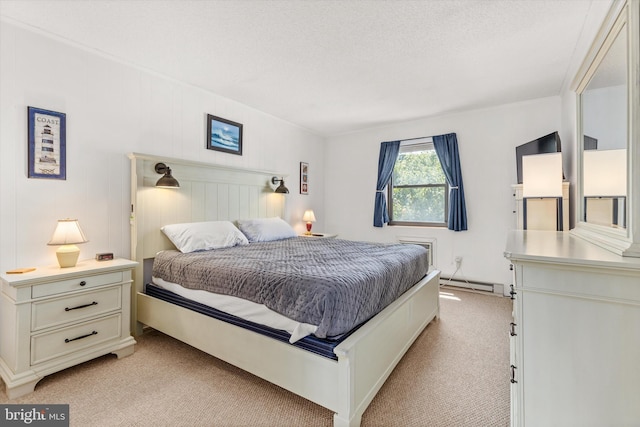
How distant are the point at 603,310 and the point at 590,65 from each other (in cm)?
162

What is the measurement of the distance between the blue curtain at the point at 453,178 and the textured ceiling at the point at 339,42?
2.35ft

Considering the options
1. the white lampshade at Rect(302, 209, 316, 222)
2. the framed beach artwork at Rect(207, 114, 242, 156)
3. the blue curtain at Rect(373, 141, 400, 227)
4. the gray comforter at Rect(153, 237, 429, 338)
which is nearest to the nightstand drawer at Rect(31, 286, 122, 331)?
the gray comforter at Rect(153, 237, 429, 338)

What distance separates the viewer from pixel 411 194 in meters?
4.57

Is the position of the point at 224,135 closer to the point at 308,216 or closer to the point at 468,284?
the point at 308,216

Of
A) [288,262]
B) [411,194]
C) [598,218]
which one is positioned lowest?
[288,262]

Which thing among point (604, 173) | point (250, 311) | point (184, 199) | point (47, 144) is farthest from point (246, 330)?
point (604, 173)

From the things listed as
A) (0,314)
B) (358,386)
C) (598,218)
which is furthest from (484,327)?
(0,314)

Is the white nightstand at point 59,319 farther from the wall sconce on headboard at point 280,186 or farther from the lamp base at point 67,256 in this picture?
the wall sconce on headboard at point 280,186

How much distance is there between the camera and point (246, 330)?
1.81 m

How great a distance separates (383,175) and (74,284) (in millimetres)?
3952

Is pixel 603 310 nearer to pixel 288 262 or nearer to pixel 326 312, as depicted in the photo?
pixel 326 312

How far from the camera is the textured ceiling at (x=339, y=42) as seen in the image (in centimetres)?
192

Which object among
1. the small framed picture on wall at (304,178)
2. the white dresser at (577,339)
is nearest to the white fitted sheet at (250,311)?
the white dresser at (577,339)

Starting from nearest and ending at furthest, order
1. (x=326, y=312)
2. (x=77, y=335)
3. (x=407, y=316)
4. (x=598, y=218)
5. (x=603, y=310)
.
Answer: (x=603, y=310)
(x=326, y=312)
(x=598, y=218)
(x=77, y=335)
(x=407, y=316)
